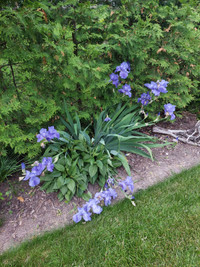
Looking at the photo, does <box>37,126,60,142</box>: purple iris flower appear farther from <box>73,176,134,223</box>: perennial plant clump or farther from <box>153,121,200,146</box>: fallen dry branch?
<box>153,121,200,146</box>: fallen dry branch

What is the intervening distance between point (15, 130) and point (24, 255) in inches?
46.3

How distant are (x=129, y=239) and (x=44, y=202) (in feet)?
3.16

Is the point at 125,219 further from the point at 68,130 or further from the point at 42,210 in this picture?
the point at 68,130

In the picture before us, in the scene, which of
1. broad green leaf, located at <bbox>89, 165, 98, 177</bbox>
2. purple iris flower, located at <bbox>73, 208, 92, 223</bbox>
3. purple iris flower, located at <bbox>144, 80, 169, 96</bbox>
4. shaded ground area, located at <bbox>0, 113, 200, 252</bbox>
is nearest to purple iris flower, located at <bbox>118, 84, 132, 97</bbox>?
purple iris flower, located at <bbox>144, 80, 169, 96</bbox>

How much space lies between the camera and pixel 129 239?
6.31 feet

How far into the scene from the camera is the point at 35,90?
2324 mm

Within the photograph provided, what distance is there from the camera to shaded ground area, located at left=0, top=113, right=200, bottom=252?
2.11 meters

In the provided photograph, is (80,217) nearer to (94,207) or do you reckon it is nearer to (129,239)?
(94,207)

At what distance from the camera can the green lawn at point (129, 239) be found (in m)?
1.77

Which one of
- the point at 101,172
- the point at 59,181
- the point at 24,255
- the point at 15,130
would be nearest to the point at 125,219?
the point at 101,172

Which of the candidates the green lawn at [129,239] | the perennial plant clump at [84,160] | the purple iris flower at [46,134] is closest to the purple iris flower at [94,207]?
the perennial plant clump at [84,160]

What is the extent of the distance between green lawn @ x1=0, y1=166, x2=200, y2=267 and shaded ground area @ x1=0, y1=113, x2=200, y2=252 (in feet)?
0.47

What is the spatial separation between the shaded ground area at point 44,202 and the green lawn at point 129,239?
0.47 feet

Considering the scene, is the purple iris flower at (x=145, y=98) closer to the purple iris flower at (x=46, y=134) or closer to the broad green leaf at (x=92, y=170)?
the broad green leaf at (x=92, y=170)
